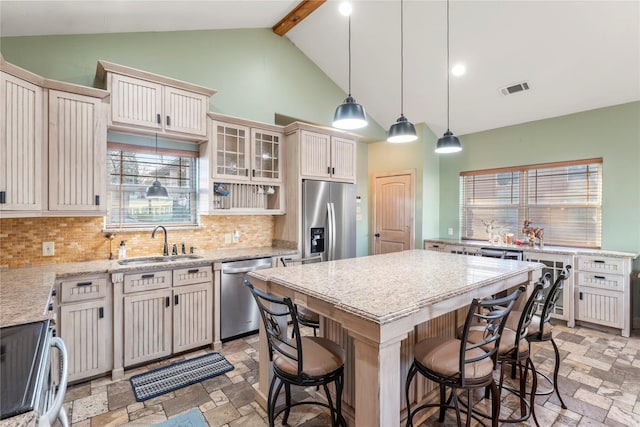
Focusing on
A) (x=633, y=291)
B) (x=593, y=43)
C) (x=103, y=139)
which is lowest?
(x=633, y=291)

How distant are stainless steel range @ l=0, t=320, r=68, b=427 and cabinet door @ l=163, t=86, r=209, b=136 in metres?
2.36

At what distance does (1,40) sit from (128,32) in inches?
40.0

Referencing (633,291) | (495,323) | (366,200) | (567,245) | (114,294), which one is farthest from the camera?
(366,200)

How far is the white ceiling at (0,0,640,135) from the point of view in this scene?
2.98 m

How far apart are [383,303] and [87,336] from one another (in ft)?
8.29

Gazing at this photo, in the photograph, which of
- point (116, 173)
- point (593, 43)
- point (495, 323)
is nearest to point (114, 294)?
point (116, 173)

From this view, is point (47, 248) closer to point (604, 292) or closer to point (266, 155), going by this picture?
point (266, 155)

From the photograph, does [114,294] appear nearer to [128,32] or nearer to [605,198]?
[128,32]

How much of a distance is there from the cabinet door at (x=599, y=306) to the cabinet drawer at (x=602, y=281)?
0.05 meters

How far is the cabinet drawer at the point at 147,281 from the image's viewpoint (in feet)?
9.02

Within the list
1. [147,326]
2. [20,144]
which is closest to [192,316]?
[147,326]

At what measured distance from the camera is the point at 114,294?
8.80ft

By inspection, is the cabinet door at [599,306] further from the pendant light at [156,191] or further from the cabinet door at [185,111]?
the pendant light at [156,191]

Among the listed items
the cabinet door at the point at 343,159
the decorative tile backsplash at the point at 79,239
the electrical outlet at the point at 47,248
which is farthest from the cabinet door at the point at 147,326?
the cabinet door at the point at 343,159
